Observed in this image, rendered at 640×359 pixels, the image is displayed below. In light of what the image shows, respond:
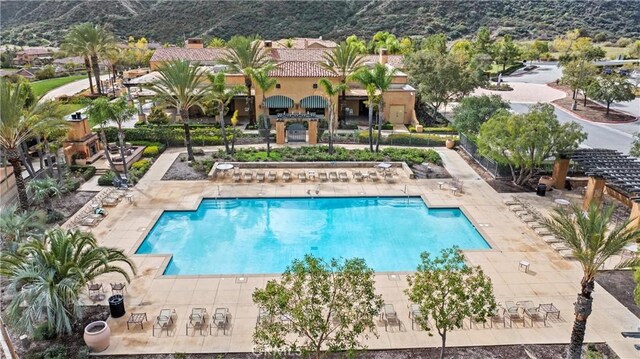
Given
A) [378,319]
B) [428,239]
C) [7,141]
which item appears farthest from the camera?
[428,239]

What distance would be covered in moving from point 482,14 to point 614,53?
3595 cm

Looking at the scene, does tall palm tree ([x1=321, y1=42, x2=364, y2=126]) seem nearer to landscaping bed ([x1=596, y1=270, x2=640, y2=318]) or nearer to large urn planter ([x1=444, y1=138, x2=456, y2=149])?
large urn planter ([x1=444, y1=138, x2=456, y2=149])

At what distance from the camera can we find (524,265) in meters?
19.5

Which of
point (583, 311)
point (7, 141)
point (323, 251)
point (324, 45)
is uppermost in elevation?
point (324, 45)

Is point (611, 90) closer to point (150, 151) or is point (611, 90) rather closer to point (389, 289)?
point (389, 289)

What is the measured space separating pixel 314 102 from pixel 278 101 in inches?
136

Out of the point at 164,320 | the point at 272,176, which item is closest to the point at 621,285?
the point at 164,320

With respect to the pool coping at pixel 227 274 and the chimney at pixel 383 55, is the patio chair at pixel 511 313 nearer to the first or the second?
the pool coping at pixel 227 274

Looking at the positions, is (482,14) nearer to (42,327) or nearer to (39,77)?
(39,77)

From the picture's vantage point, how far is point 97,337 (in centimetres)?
1438

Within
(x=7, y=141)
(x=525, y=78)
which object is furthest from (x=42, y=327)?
(x=525, y=78)

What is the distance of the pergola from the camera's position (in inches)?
917

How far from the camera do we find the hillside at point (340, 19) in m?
109

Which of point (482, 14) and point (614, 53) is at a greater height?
point (482, 14)
